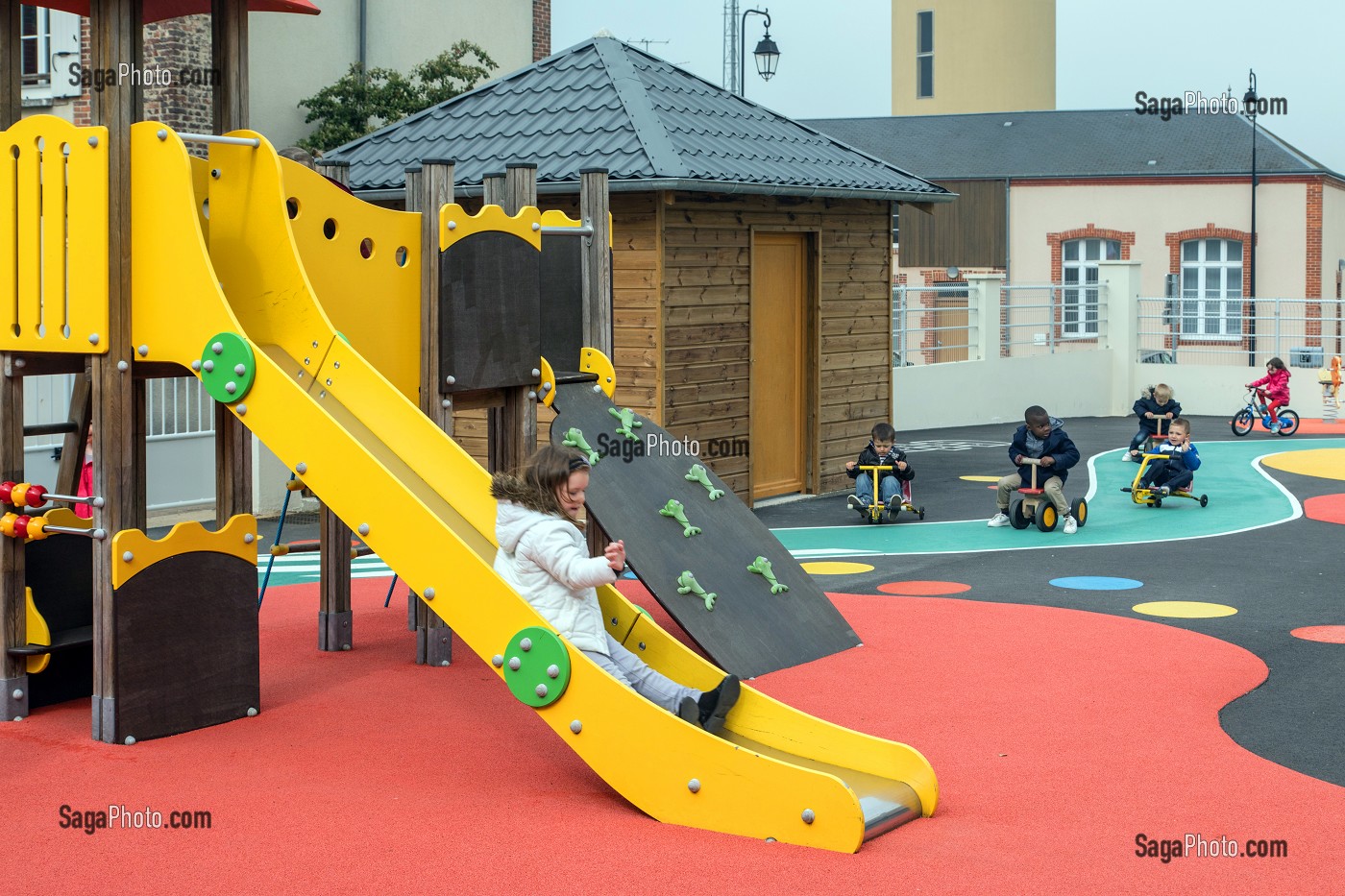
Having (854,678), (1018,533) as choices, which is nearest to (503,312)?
(854,678)

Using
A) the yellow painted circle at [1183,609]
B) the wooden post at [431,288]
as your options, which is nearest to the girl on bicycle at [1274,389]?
the yellow painted circle at [1183,609]

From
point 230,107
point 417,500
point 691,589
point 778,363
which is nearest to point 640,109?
point 778,363

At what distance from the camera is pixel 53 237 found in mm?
7891

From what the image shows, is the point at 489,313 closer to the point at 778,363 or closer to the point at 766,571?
the point at 766,571

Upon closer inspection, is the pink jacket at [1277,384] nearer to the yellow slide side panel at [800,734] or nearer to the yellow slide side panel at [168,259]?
the yellow slide side panel at [800,734]

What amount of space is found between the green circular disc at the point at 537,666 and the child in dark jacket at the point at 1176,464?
11.1 meters

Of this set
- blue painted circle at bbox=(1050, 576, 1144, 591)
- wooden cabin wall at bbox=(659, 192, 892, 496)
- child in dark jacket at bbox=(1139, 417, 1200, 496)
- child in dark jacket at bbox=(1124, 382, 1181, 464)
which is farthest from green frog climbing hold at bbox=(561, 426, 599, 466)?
child in dark jacket at bbox=(1124, 382, 1181, 464)

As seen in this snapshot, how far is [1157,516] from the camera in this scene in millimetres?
15727

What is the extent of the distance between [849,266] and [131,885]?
1329 centimetres

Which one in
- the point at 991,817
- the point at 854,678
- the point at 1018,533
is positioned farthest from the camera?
the point at 1018,533

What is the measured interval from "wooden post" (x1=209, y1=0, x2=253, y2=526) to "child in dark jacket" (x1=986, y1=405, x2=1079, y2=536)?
27.4 feet

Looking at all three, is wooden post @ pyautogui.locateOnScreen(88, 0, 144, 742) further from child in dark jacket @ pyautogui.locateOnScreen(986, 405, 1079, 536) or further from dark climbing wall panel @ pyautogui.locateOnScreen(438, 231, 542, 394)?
child in dark jacket @ pyautogui.locateOnScreen(986, 405, 1079, 536)

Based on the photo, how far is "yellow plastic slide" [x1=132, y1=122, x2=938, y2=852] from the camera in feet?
20.6

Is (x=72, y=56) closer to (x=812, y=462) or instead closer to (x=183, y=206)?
(x=812, y=462)
